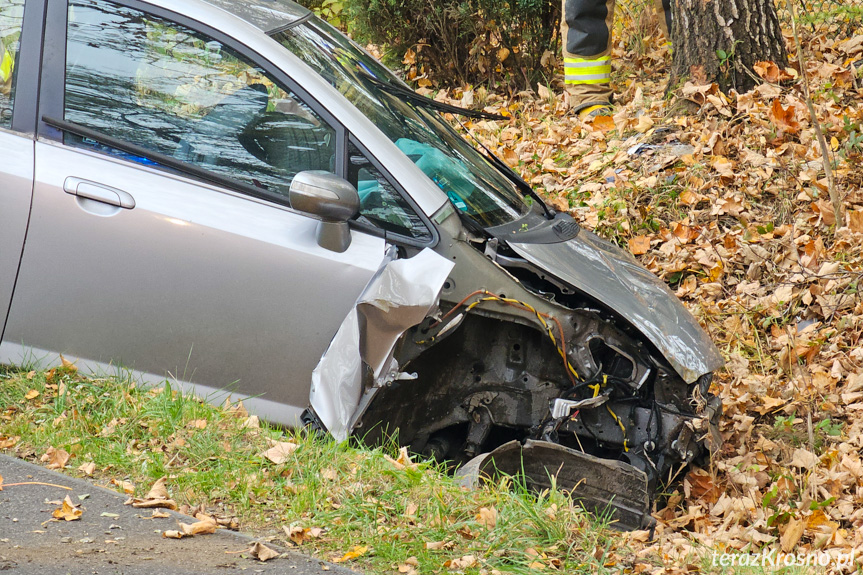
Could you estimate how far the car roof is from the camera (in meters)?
3.62

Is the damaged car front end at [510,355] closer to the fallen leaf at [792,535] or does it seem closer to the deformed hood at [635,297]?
the deformed hood at [635,297]

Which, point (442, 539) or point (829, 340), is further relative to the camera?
point (829, 340)

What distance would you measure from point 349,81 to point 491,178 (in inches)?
31.8


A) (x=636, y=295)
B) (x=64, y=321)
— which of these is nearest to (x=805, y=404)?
(x=636, y=295)

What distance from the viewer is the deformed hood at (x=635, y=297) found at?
11.2ft

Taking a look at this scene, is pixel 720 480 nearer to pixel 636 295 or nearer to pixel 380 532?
pixel 636 295

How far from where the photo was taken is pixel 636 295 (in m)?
3.67

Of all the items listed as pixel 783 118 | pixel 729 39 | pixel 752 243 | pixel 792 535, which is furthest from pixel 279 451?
pixel 729 39

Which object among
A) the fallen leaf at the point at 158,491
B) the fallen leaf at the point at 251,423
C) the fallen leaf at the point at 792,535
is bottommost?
the fallen leaf at the point at 792,535

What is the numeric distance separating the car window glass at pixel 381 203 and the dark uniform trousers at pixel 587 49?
4368mm

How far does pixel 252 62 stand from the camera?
3418mm

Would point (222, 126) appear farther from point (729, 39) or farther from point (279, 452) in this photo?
point (729, 39)

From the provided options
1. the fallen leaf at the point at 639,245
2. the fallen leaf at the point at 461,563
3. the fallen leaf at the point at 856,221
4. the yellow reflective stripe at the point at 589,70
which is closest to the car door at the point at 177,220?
the fallen leaf at the point at 461,563

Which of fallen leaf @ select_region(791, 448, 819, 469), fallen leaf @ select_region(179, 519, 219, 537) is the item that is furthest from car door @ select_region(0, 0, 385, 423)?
fallen leaf @ select_region(791, 448, 819, 469)
